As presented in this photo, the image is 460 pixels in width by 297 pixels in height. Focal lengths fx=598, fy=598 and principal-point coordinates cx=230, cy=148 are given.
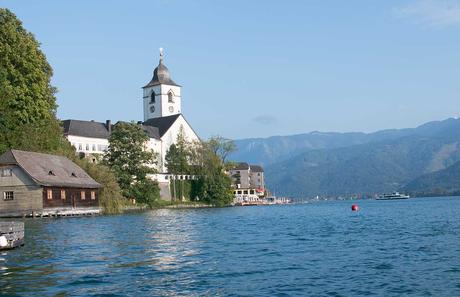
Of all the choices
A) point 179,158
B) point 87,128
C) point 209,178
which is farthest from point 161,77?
point 209,178

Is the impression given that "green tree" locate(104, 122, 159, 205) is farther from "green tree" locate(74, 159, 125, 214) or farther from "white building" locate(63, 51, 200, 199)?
"green tree" locate(74, 159, 125, 214)

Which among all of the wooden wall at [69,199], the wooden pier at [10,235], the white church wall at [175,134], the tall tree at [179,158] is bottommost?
the wooden pier at [10,235]

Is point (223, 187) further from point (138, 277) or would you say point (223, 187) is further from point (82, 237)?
point (138, 277)

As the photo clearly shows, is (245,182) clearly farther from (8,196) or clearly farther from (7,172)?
(7,172)

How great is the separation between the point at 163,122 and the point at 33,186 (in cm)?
7447

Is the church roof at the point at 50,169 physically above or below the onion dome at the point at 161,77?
below

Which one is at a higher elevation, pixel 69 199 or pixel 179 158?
pixel 179 158

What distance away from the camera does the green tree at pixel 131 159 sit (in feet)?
293

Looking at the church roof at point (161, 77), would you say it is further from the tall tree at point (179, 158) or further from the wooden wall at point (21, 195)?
the wooden wall at point (21, 195)

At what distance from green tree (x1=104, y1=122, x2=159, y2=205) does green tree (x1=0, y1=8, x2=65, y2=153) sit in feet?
65.4

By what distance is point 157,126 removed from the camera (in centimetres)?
13375

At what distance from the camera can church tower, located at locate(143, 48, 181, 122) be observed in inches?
5699

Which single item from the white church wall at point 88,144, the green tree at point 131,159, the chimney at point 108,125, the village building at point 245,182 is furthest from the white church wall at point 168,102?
the green tree at point 131,159

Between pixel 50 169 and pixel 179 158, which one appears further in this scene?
pixel 179 158
